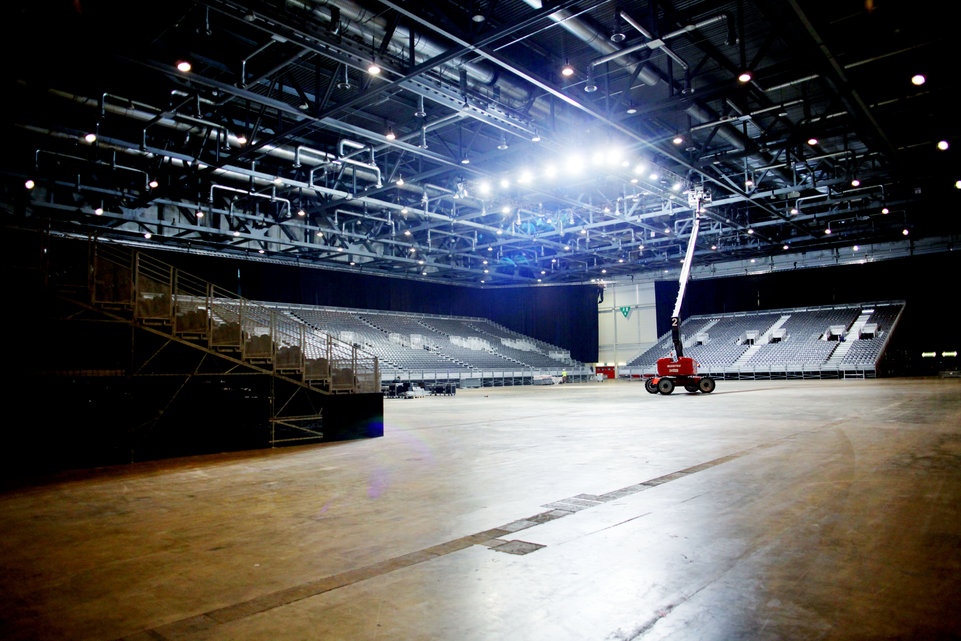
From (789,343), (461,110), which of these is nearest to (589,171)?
(461,110)

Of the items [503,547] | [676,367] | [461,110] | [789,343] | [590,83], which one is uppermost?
[590,83]

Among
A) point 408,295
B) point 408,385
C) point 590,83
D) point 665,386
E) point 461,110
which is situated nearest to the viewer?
point 461,110

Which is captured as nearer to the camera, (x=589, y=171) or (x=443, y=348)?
(x=589, y=171)

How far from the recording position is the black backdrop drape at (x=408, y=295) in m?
32.9

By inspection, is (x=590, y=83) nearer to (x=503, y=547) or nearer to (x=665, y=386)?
(x=503, y=547)

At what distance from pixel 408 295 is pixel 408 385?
14.7m

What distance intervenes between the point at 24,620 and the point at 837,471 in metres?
8.17

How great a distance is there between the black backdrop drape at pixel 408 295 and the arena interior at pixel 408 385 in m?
2.61

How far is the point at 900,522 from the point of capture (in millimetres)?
4906

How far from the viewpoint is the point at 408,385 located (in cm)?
3073

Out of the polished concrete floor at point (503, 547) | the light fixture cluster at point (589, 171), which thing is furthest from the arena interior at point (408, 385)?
the light fixture cluster at point (589, 171)

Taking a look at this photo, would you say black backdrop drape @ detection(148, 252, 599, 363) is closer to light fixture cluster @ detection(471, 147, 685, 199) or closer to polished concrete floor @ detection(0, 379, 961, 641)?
light fixture cluster @ detection(471, 147, 685, 199)

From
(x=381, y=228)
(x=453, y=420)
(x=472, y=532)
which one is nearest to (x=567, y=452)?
(x=472, y=532)

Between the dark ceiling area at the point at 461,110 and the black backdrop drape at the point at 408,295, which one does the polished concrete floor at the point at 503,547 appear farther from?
the black backdrop drape at the point at 408,295
